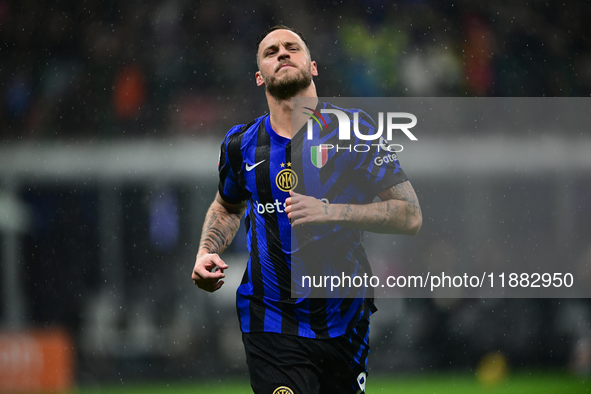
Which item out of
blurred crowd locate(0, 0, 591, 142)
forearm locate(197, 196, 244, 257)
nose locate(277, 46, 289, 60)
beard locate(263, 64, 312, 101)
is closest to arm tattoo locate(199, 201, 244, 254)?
forearm locate(197, 196, 244, 257)

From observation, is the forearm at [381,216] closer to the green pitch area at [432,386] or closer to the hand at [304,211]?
the hand at [304,211]

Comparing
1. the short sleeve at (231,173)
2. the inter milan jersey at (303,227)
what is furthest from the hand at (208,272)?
the short sleeve at (231,173)

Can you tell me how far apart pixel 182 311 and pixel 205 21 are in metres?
3.35

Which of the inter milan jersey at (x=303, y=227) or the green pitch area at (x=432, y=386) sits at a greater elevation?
the inter milan jersey at (x=303, y=227)

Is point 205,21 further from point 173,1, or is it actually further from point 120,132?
point 120,132

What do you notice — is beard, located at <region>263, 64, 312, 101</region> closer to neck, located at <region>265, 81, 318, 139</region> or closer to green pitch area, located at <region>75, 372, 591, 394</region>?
neck, located at <region>265, 81, 318, 139</region>

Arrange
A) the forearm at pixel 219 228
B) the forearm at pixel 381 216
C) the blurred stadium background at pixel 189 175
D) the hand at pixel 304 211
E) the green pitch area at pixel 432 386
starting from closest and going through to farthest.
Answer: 1. the hand at pixel 304 211
2. the forearm at pixel 381 216
3. the forearm at pixel 219 228
4. the green pitch area at pixel 432 386
5. the blurred stadium background at pixel 189 175

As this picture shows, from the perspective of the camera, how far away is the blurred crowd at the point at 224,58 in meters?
6.13

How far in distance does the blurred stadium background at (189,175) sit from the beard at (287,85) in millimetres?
3438

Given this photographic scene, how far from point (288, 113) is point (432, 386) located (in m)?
3.60

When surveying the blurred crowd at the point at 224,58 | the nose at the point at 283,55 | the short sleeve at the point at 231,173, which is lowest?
the short sleeve at the point at 231,173

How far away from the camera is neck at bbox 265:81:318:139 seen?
2.00 metres

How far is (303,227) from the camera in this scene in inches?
75.4

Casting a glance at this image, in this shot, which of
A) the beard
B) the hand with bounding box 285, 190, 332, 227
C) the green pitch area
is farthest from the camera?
the green pitch area
